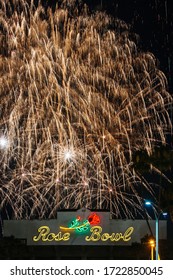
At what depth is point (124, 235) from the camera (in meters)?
54.5

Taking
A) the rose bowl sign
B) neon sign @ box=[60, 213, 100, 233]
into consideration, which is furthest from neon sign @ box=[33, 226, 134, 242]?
neon sign @ box=[60, 213, 100, 233]

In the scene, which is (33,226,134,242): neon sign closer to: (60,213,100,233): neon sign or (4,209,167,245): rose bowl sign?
(4,209,167,245): rose bowl sign

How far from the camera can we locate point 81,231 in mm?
54531

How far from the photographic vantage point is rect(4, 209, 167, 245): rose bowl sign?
54.3m

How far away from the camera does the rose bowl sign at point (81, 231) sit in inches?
2137

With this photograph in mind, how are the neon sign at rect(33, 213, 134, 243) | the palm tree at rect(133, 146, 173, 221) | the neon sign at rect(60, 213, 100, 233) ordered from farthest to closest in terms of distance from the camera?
the neon sign at rect(60, 213, 100, 233) → the neon sign at rect(33, 213, 134, 243) → the palm tree at rect(133, 146, 173, 221)

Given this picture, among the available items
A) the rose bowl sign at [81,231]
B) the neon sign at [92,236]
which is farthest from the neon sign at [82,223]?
the neon sign at [92,236]

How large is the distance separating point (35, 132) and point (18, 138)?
143 centimetres

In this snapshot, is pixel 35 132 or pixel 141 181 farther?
pixel 141 181

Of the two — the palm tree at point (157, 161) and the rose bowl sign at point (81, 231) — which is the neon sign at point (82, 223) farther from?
the palm tree at point (157, 161)

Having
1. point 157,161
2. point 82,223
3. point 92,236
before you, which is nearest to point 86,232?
point 92,236

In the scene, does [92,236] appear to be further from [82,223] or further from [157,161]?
[157,161]
